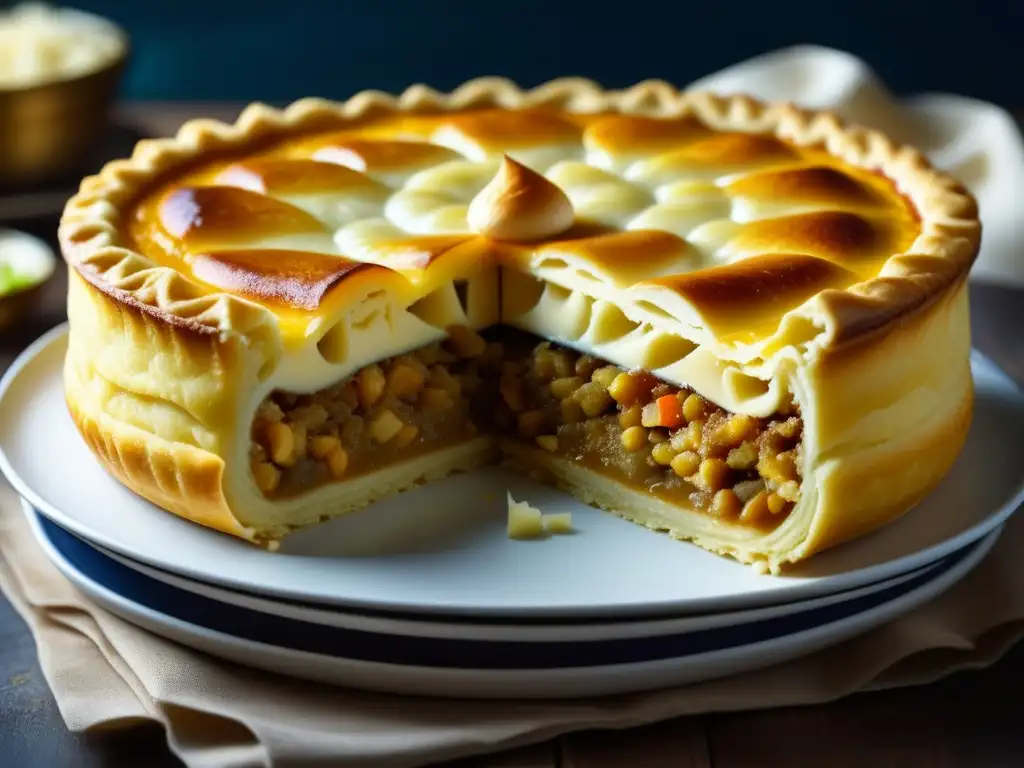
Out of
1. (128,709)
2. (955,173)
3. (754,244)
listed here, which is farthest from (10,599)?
(955,173)

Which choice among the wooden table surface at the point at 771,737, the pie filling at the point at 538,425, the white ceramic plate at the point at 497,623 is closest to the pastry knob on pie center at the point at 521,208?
the pie filling at the point at 538,425

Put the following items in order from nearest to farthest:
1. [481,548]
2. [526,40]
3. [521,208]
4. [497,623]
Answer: [497,623]
[481,548]
[521,208]
[526,40]

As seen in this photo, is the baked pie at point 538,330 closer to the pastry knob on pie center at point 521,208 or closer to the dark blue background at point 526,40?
the pastry knob on pie center at point 521,208

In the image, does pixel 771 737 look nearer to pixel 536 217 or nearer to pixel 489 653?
pixel 489 653

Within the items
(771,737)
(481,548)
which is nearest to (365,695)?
(481,548)

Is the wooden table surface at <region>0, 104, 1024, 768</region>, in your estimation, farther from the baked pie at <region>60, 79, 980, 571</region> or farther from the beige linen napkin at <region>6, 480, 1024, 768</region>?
the baked pie at <region>60, 79, 980, 571</region>

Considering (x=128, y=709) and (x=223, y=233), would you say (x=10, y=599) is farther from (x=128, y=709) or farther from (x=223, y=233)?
(x=223, y=233)

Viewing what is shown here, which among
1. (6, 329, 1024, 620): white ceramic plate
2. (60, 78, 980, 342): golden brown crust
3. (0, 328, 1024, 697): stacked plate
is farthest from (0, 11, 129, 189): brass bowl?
(0, 328, 1024, 697): stacked plate
